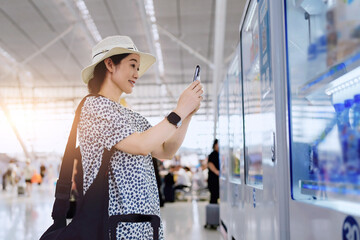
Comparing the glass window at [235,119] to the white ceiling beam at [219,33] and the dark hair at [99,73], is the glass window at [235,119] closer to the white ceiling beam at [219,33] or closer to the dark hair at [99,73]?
the dark hair at [99,73]

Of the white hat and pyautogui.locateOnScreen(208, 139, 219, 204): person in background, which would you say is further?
pyautogui.locateOnScreen(208, 139, 219, 204): person in background

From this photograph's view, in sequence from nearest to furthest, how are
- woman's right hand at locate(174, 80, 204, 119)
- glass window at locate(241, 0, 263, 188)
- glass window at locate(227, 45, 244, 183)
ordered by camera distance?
1. woman's right hand at locate(174, 80, 204, 119)
2. glass window at locate(241, 0, 263, 188)
3. glass window at locate(227, 45, 244, 183)

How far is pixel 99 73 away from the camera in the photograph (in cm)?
193

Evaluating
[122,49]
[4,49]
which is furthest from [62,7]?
[122,49]

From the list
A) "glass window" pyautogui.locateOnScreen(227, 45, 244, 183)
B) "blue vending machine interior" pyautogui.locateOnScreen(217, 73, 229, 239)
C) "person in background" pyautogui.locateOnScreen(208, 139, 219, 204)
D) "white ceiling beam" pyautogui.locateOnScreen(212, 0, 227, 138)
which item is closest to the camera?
"glass window" pyautogui.locateOnScreen(227, 45, 244, 183)

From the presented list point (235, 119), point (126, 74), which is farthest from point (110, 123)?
point (235, 119)

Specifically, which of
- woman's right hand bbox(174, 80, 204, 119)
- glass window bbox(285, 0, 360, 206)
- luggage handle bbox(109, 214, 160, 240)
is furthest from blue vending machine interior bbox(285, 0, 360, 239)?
luggage handle bbox(109, 214, 160, 240)

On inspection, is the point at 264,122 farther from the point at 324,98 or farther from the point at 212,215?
the point at 212,215

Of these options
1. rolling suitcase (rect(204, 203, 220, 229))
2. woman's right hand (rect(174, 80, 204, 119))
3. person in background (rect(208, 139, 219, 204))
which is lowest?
rolling suitcase (rect(204, 203, 220, 229))

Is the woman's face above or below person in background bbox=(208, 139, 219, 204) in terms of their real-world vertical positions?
above

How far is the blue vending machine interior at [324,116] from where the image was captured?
4.09 ft

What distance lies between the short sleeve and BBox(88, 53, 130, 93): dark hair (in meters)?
0.20

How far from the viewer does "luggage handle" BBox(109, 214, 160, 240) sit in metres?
1.63

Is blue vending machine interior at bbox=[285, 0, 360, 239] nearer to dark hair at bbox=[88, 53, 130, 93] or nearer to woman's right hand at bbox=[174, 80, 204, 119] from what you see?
woman's right hand at bbox=[174, 80, 204, 119]
